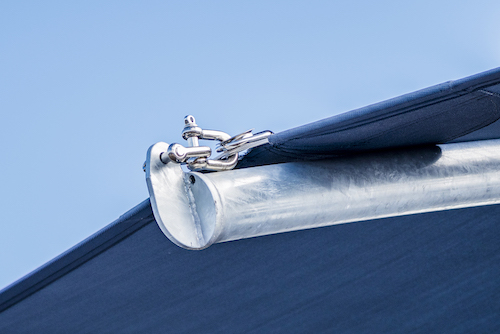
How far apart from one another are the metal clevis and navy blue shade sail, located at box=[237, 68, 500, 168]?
0.04m

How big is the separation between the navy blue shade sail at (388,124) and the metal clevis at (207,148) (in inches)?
1.8

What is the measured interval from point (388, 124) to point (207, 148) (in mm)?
261

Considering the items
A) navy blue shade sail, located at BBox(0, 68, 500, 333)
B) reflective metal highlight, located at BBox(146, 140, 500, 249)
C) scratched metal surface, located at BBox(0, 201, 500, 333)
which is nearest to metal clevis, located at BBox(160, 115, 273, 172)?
reflective metal highlight, located at BBox(146, 140, 500, 249)

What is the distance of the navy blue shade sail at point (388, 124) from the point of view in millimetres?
774

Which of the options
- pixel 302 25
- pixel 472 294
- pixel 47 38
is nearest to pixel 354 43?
pixel 302 25

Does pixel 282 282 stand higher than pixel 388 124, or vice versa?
pixel 388 124

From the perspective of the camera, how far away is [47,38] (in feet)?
24.6

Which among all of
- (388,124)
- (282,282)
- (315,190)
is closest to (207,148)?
(315,190)

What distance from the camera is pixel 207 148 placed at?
716 millimetres

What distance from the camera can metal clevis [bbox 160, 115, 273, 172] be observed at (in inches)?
27.2

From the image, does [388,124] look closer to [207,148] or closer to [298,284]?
[207,148]

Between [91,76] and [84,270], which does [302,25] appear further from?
[84,270]

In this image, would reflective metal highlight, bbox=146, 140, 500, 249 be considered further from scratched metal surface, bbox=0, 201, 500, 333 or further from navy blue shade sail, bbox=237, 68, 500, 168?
scratched metal surface, bbox=0, 201, 500, 333

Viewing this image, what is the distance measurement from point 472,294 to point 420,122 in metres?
1.39
